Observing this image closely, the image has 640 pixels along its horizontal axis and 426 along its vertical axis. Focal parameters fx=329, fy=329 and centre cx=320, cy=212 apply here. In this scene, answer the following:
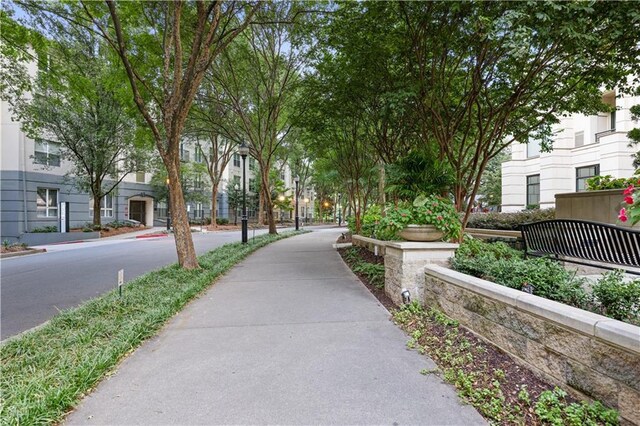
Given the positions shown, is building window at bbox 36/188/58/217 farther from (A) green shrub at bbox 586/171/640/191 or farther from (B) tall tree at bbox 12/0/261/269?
(A) green shrub at bbox 586/171/640/191

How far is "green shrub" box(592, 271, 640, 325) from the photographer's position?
291 centimetres

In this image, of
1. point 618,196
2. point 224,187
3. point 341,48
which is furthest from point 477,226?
point 224,187

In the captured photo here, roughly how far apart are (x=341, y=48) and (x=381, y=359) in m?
7.84

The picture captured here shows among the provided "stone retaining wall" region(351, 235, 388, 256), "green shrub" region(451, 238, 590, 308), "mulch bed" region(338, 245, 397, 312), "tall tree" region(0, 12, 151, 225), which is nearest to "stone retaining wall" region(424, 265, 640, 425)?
"green shrub" region(451, 238, 590, 308)

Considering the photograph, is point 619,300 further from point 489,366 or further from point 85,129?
point 85,129

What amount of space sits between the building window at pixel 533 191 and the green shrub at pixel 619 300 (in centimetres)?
2018

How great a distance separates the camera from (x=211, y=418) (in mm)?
2518

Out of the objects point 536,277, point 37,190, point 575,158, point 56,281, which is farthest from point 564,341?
point 37,190

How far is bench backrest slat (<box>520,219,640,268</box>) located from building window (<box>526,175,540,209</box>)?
17.6m

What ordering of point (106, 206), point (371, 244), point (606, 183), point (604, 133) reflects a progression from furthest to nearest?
point (106, 206), point (604, 133), point (371, 244), point (606, 183)

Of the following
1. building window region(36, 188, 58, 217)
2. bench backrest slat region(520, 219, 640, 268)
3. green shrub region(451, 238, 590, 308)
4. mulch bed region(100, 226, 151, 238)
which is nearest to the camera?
green shrub region(451, 238, 590, 308)

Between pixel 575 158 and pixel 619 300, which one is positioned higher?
pixel 575 158

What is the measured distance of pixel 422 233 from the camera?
16.4ft

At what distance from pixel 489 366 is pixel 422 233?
7.23ft
